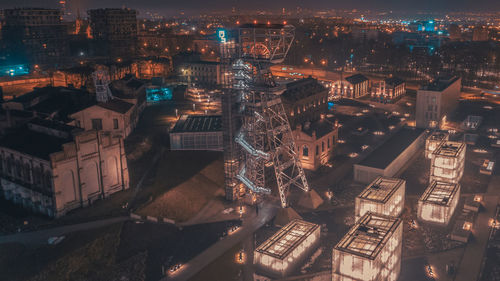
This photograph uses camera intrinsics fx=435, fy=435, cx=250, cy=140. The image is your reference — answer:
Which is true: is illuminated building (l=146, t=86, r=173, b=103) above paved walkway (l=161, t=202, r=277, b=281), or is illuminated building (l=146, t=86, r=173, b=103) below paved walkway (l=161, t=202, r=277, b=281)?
above

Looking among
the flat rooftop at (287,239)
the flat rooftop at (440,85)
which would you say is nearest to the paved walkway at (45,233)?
the flat rooftop at (287,239)

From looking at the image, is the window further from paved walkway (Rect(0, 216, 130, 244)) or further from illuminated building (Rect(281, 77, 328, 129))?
illuminated building (Rect(281, 77, 328, 129))

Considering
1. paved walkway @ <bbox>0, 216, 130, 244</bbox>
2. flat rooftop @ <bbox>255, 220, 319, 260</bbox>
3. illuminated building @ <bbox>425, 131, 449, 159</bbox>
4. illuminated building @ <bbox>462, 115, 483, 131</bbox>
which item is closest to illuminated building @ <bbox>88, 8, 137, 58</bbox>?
illuminated building @ <bbox>462, 115, 483, 131</bbox>

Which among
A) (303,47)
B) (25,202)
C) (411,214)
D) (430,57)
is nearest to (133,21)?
(303,47)

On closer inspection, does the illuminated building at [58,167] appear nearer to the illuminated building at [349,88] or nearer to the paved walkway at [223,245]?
the paved walkway at [223,245]

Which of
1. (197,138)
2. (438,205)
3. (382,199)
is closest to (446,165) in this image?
(438,205)
